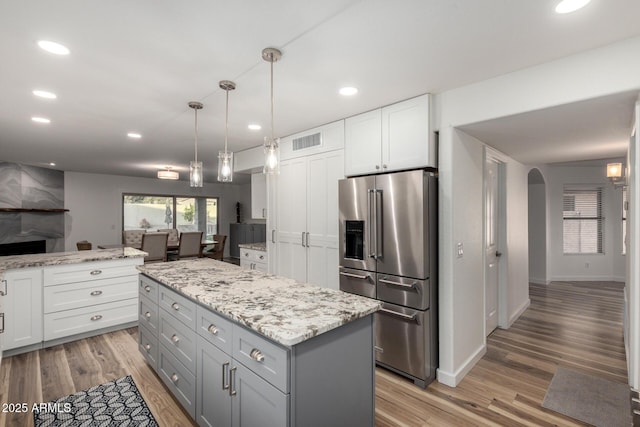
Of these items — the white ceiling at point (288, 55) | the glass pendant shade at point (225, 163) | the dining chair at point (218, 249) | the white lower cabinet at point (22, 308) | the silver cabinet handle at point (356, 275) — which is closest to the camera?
the white ceiling at point (288, 55)

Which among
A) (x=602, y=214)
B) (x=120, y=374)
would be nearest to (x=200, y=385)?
(x=120, y=374)

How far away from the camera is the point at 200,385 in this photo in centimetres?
193

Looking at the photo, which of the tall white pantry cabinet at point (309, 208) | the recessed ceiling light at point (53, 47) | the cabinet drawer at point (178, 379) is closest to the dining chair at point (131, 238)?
the tall white pantry cabinet at point (309, 208)

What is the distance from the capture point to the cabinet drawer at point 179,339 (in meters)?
2.03

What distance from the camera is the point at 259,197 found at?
16.8ft

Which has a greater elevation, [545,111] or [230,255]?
[545,111]

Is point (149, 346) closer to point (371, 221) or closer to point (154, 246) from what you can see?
point (371, 221)

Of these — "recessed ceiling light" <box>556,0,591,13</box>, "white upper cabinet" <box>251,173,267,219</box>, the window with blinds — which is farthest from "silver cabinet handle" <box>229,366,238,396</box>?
the window with blinds

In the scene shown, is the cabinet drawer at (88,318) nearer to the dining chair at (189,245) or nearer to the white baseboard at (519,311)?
the dining chair at (189,245)

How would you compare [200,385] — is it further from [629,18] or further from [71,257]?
[629,18]

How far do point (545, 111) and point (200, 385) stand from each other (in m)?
3.02

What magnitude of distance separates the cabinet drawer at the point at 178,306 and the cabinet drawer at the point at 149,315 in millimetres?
178

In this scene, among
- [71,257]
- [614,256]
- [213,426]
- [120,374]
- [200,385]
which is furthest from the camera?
[614,256]

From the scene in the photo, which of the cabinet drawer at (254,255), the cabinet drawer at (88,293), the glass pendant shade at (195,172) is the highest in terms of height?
the glass pendant shade at (195,172)
